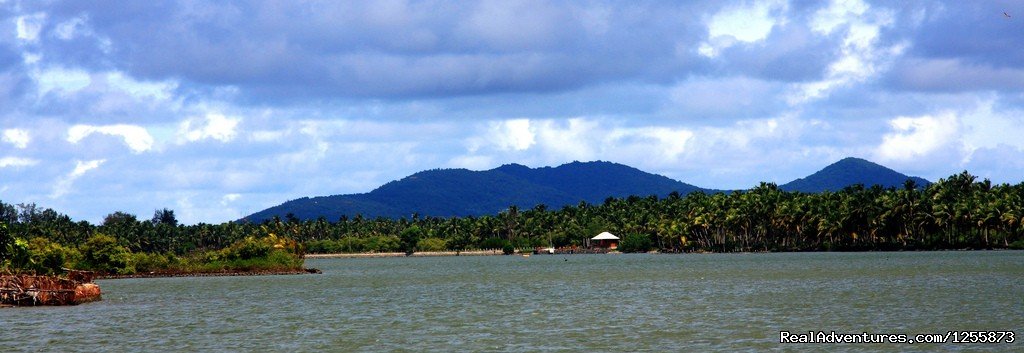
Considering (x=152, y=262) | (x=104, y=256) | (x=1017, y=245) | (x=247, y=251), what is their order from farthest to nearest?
(x=1017, y=245) → (x=247, y=251) → (x=152, y=262) → (x=104, y=256)

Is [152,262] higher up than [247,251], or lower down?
lower down

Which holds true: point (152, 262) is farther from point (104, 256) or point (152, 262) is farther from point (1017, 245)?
point (1017, 245)

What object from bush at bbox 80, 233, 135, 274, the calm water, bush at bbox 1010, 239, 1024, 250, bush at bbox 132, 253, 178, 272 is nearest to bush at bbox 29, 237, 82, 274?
the calm water

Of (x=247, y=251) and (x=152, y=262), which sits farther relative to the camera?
(x=247, y=251)

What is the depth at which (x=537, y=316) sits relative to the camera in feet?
204

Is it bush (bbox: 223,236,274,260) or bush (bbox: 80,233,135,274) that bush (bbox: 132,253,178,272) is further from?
bush (bbox: 223,236,274,260)

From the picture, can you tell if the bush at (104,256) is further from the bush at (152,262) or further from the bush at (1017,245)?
the bush at (1017,245)

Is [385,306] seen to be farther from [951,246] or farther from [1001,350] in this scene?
[951,246]

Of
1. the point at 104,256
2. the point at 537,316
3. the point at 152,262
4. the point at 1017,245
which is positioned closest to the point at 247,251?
the point at 152,262

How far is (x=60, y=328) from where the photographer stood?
189ft

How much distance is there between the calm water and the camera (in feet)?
159

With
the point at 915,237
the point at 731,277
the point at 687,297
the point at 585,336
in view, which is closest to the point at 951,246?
the point at 915,237

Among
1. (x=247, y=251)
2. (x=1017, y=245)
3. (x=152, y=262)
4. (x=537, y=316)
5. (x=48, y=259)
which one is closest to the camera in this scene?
(x=537, y=316)

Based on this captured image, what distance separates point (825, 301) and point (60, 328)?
4532cm
